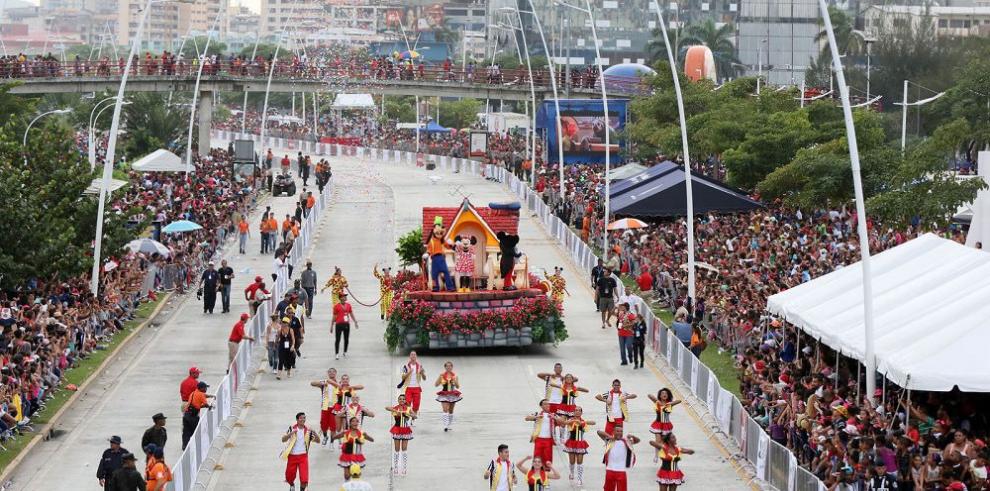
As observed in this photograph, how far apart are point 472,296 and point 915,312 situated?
1111 cm

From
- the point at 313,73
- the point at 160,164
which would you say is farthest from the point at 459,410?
the point at 313,73

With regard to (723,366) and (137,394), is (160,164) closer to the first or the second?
(137,394)

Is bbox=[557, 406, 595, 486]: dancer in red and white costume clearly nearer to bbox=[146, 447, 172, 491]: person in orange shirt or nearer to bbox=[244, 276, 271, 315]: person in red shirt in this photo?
bbox=[146, 447, 172, 491]: person in orange shirt

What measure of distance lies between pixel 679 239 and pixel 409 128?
86.3 meters

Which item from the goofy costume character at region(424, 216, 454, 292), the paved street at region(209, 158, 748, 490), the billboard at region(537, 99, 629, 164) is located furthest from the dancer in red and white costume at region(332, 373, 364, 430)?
the billboard at region(537, 99, 629, 164)

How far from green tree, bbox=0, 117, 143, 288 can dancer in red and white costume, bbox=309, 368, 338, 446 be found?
1159 cm

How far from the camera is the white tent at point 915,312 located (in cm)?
2305

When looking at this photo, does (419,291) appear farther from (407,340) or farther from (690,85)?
(690,85)

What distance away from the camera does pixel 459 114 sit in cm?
15438

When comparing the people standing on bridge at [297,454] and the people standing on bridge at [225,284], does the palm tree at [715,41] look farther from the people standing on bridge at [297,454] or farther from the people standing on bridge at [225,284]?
the people standing on bridge at [297,454]

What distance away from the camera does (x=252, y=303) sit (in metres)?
38.3

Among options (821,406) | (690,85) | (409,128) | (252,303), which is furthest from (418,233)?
(409,128)

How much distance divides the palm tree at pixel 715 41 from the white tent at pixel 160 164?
302ft

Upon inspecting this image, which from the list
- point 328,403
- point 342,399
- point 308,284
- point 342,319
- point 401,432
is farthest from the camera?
point 308,284
